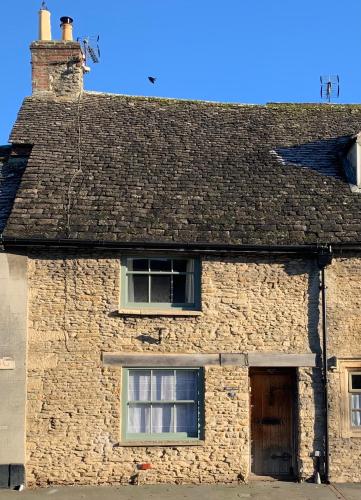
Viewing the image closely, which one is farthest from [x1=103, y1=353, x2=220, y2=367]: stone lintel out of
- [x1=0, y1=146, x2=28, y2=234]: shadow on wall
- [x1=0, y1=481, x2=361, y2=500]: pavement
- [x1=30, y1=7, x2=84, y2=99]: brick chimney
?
[x1=30, y1=7, x2=84, y2=99]: brick chimney

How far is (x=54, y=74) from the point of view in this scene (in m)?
16.6

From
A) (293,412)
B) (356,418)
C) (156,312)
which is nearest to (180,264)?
(156,312)

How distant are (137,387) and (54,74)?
963 centimetres

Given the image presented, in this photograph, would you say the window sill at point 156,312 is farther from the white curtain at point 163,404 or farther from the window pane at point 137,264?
the white curtain at point 163,404

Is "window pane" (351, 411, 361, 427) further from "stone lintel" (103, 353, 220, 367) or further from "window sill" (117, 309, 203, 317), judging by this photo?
"window sill" (117, 309, 203, 317)

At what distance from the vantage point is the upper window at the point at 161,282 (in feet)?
38.8

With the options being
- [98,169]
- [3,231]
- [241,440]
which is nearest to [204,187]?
[98,169]

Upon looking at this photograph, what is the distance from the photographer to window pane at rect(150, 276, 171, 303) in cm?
1191

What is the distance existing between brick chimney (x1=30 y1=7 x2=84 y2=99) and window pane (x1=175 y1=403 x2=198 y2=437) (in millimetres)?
9515

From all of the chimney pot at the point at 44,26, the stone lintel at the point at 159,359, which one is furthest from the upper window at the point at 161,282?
the chimney pot at the point at 44,26

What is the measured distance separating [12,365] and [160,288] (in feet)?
10.7

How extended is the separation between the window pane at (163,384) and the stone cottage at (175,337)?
0.02 m

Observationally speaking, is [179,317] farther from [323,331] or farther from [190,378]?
[323,331]

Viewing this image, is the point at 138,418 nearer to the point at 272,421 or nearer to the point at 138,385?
the point at 138,385
